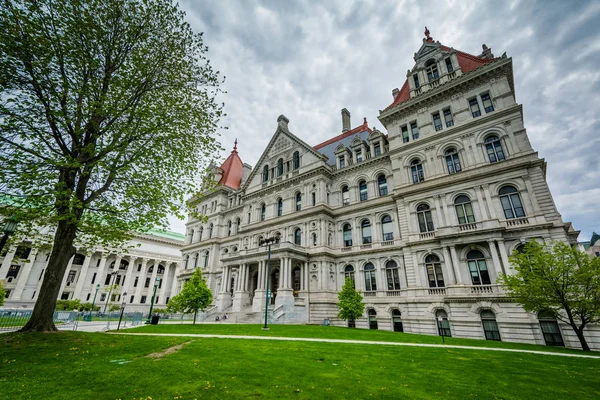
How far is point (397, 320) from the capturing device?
82.6 ft

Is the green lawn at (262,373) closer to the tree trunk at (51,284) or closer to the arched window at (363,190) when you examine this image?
the tree trunk at (51,284)

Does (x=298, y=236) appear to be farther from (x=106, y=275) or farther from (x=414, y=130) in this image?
(x=106, y=275)

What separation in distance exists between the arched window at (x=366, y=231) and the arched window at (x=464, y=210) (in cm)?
888

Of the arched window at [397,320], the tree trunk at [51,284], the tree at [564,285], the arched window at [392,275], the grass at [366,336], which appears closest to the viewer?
the tree trunk at [51,284]

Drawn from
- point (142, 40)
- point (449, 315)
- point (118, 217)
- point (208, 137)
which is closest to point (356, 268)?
point (449, 315)

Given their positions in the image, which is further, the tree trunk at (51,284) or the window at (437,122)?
the window at (437,122)

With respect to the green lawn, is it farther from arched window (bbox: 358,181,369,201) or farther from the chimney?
the chimney

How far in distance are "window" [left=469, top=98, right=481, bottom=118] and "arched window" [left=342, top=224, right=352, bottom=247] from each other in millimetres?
16178

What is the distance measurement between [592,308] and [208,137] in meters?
22.8

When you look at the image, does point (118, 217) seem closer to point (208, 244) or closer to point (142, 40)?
point (142, 40)

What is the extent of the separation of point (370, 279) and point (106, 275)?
5759 cm

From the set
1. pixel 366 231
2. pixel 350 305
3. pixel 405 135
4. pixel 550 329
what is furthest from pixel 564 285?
pixel 405 135

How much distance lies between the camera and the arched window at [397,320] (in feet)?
81.5

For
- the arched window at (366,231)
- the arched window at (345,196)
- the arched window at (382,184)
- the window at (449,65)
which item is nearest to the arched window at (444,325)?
the arched window at (366,231)
